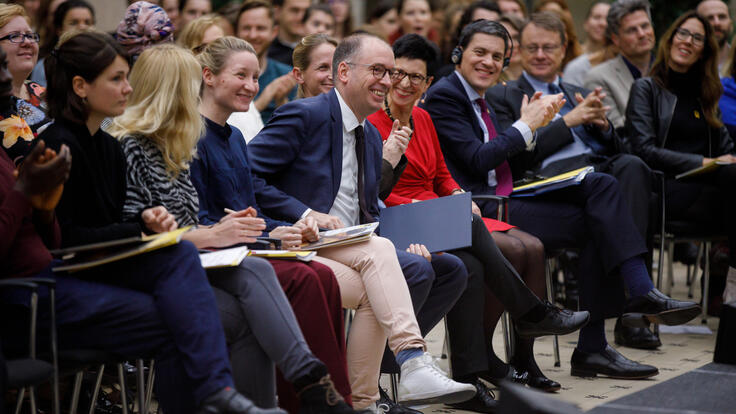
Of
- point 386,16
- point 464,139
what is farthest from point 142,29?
point 386,16

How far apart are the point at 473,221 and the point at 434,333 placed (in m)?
1.71

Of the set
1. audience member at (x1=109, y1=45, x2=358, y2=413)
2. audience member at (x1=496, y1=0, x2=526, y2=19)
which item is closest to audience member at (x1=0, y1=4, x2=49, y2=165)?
audience member at (x1=109, y1=45, x2=358, y2=413)

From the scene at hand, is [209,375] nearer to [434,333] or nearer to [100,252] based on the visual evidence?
[100,252]

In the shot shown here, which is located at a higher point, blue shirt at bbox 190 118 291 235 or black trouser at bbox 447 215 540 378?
blue shirt at bbox 190 118 291 235

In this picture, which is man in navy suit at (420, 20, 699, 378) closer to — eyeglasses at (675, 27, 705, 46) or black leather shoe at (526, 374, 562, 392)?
black leather shoe at (526, 374, 562, 392)

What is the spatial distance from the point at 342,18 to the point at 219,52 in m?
4.84

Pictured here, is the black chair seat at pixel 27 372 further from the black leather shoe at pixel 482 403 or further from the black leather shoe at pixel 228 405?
the black leather shoe at pixel 482 403

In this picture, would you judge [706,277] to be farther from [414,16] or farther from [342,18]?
[342,18]

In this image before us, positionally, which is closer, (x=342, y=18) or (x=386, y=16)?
(x=342, y=18)

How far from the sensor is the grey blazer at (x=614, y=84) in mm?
6312

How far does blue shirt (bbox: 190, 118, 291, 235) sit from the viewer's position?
12.2 ft

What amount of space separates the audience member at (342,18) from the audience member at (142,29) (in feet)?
12.0

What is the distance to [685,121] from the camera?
5.89m

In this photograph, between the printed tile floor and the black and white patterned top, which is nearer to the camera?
the black and white patterned top
